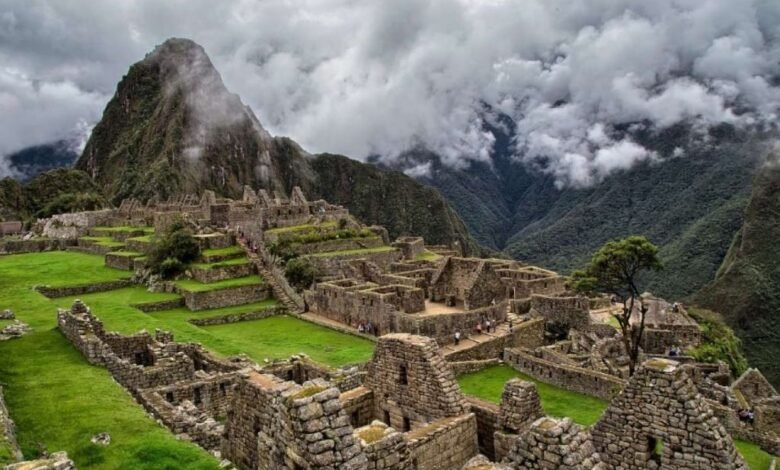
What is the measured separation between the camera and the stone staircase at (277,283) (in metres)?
31.6

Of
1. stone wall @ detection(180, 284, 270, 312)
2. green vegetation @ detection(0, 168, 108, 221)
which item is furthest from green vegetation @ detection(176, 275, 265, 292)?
green vegetation @ detection(0, 168, 108, 221)

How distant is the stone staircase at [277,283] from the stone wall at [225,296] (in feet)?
2.35

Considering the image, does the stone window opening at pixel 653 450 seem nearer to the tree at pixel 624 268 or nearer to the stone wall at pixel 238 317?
the tree at pixel 624 268

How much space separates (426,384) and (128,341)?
9621mm

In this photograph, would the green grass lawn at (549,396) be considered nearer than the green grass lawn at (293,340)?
Yes

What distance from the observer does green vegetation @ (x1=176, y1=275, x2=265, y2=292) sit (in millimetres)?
31453

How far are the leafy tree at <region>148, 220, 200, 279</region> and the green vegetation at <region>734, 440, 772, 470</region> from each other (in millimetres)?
28309

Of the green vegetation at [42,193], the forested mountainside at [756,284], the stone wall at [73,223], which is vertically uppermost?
the green vegetation at [42,193]

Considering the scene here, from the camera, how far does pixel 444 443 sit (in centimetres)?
621

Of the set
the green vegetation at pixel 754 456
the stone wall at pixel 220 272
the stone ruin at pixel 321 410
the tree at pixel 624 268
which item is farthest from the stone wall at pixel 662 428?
the stone wall at pixel 220 272

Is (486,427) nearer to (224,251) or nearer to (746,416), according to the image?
(746,416)

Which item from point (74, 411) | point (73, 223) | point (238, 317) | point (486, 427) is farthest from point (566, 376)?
point (73, 223)

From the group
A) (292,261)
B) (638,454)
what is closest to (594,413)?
(638,454)

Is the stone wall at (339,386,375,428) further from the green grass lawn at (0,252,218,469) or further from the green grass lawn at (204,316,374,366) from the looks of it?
the green grass lawn at (204,316,374,366)
